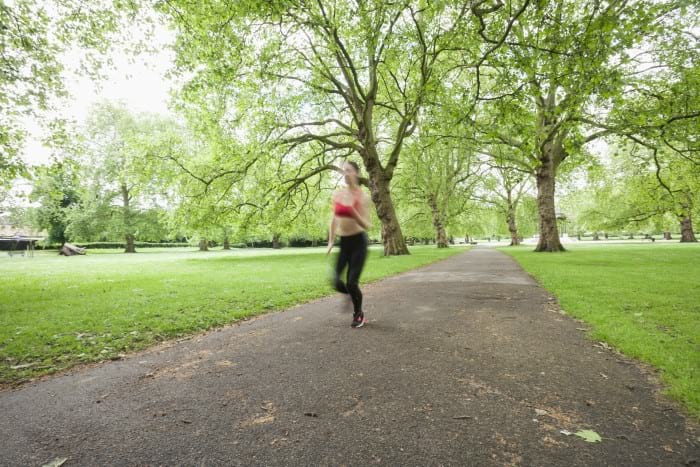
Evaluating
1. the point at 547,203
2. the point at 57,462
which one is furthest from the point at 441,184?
the point at 57,462

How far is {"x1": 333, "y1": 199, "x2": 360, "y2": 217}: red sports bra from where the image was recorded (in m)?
4.81

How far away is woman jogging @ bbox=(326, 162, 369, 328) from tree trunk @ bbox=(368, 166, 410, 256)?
15.3m

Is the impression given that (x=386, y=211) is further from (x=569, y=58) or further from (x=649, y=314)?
(x=649, y=314)

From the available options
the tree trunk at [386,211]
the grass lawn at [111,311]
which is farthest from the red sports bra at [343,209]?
the tree trunk at [386,211]

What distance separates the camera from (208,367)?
3686 mm

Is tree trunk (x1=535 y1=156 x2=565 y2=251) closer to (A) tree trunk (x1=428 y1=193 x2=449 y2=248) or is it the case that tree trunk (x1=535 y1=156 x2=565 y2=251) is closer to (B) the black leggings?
(A) tree trunk (x1=428 y1=193 x2=449 y2=248)

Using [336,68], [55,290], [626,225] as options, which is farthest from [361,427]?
[626,225]

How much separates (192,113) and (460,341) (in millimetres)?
16387

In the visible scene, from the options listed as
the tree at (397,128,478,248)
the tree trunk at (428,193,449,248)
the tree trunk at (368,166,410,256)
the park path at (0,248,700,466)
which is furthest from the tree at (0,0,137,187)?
the tree trunk at (428,193,449,248)

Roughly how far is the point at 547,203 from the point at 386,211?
11.5m

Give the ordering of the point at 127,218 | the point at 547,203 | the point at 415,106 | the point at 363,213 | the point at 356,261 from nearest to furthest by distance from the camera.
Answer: the point at 363,213
the point at 356,261
the point at 415,106
the point at 547,203
the point at 127,218

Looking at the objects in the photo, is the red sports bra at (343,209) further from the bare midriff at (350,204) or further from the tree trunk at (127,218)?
the tree trunk at (127,218)

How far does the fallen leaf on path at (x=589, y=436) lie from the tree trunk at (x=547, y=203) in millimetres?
22746

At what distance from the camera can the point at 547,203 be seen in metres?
22.0
